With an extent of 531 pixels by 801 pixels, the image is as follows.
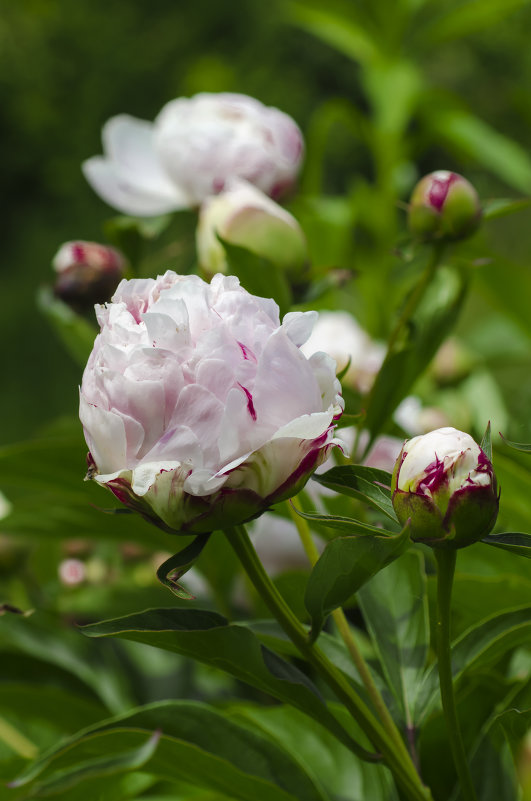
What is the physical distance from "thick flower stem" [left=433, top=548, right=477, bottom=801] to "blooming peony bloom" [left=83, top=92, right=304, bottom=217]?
309mm

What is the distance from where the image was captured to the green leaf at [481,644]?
300 mm

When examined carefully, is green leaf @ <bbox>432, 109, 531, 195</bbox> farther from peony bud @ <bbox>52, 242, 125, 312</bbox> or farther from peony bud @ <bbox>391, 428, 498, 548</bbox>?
peony bud @ <bbox>391, 428, 498, 548</bbox>

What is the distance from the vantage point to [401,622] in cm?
34

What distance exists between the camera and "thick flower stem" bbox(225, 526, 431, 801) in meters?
0.27

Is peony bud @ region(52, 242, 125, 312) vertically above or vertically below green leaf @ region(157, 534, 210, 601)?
below

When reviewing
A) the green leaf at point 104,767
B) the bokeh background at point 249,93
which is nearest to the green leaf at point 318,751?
the green leaf at point 104,767

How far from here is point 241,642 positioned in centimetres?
28

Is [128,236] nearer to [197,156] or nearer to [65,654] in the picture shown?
[197,156]

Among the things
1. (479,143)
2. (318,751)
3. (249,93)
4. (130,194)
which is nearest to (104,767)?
(318,751)

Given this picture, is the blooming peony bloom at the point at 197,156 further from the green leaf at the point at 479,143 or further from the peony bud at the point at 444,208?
the green leaf at the point at 479,143

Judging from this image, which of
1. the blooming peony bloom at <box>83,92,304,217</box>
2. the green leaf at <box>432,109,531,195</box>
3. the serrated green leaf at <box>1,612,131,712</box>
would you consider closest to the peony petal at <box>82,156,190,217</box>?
the blooming peony bloom at <box>83,92,304,217</box>

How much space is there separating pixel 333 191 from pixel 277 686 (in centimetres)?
344

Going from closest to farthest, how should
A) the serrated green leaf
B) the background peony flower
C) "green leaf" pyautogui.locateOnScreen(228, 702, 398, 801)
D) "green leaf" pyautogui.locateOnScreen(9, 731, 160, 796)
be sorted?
"green leaf" pyautogui.locateOnScreen(9, 731, 160, 796) → "green leaf" pyautogui.locateOnScreen(228, 702, 398, 801) → the serrated green leaf → the background peony flower

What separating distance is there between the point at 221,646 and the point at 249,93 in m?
2.93
